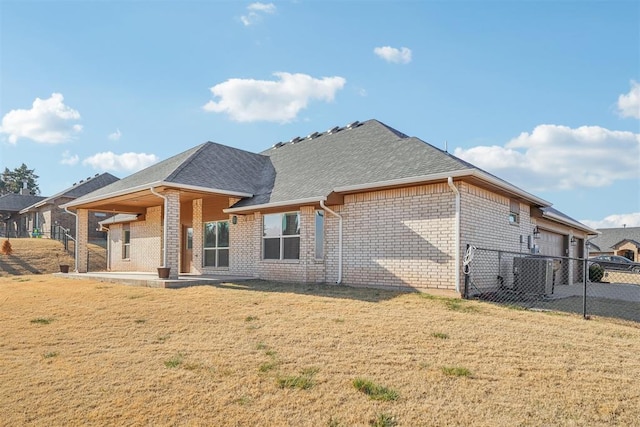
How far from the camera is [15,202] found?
42.3 metres

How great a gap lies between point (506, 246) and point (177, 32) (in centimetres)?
1186

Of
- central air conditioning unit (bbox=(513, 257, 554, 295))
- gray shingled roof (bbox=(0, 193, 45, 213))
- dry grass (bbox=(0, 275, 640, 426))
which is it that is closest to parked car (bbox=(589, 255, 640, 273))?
central air conditioning unit (bbox=(513, 257, 554, 295))

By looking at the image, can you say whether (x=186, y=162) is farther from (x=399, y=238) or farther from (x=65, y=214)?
(x=65, y=214)

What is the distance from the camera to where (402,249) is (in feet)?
35.6

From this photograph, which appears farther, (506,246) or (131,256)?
(131,256)

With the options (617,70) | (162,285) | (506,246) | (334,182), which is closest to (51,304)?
(162,285)

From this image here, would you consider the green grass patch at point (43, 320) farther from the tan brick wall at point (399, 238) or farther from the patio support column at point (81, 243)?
the patio support column at point (81, 243)

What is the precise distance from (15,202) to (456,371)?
49812mm

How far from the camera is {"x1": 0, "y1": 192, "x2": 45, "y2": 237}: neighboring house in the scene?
41.6 m

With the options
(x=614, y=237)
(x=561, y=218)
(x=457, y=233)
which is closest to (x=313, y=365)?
(x=457, y=233)

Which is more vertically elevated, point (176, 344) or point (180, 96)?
point (180, 96)

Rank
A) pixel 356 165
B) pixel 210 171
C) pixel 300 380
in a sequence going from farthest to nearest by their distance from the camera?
1. pixel 210 171
2. pixel 356 165
3. pixel 300 380

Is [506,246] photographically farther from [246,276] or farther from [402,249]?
[246,276]

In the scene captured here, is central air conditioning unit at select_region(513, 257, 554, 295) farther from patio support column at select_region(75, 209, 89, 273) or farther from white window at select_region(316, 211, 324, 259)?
patio support column at select_region(75, 209, 89, 273)
